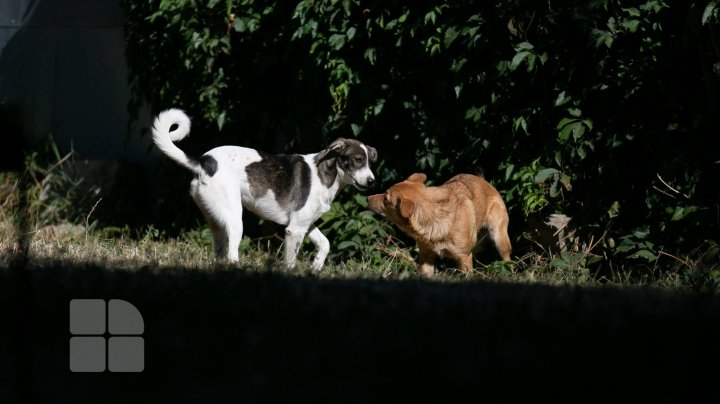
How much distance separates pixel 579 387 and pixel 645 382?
204 mm

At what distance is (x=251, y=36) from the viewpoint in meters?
8.55

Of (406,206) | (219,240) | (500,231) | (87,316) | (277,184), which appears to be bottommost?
(219,240)

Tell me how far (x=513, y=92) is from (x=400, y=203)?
1.20m

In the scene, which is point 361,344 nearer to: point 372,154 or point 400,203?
point 400,203

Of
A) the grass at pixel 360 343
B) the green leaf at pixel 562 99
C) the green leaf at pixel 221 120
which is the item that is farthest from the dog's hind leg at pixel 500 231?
the grass at pixel 360 343

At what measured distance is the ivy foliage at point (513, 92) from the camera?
245 inches

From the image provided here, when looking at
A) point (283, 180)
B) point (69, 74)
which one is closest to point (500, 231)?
point (283, 180)

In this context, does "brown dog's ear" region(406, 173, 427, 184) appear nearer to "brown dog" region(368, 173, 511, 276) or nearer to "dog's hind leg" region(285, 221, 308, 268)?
"brown dog" region(368, 173, 511, 276)

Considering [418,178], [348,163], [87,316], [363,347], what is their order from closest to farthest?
[363,347], [87,316], [418,178], [348,163]

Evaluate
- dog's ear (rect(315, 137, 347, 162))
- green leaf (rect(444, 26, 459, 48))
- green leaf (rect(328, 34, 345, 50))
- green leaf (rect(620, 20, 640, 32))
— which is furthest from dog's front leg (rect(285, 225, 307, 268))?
green leaf (rect(620, 20, 640, 32))

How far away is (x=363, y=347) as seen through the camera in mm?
3197

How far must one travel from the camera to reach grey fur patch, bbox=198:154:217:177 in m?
7.07

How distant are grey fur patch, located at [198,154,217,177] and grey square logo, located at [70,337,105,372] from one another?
155 inches

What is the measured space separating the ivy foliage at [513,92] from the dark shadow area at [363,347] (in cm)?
255
